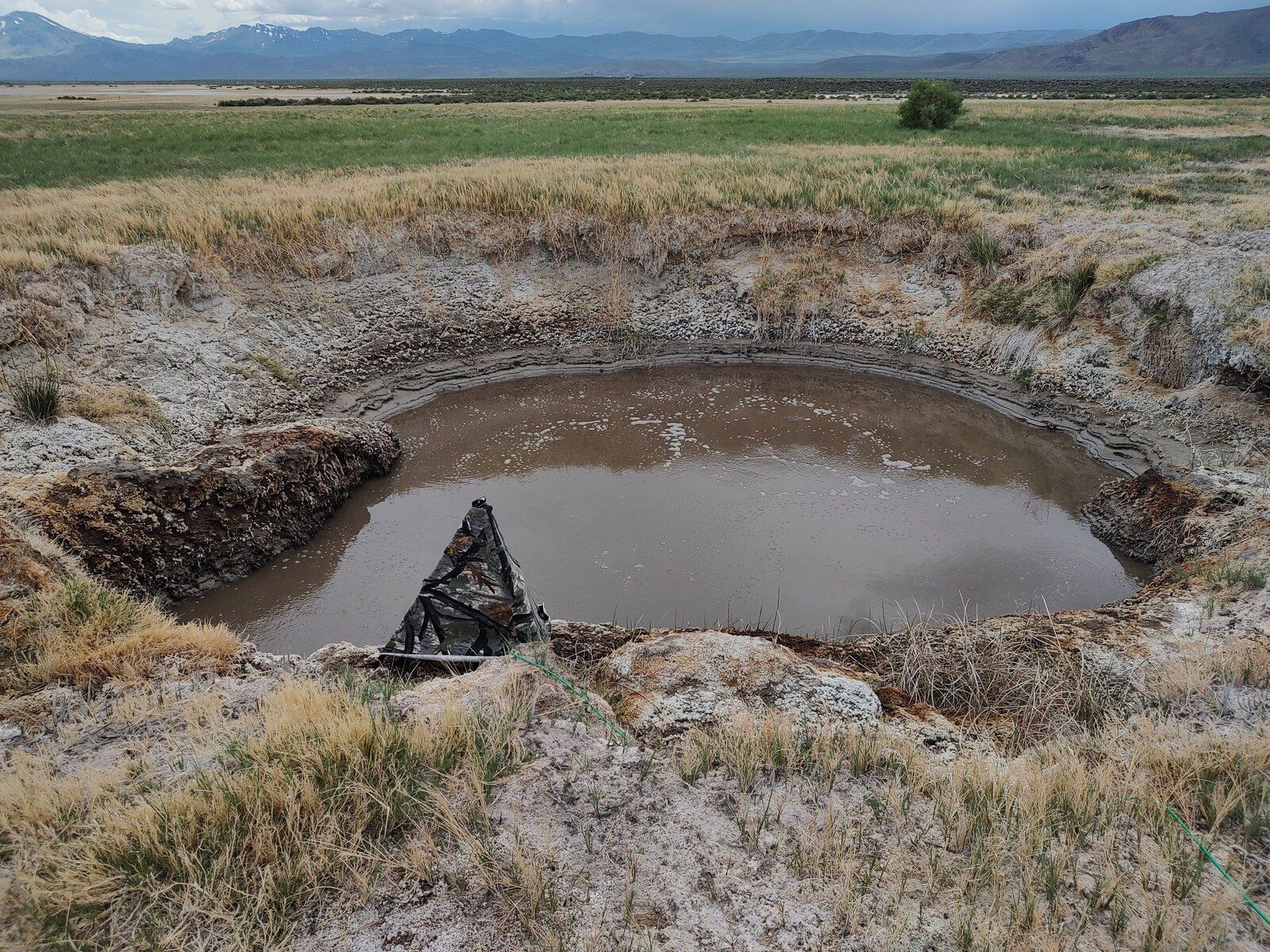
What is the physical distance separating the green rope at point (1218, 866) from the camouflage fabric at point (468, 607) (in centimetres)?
407

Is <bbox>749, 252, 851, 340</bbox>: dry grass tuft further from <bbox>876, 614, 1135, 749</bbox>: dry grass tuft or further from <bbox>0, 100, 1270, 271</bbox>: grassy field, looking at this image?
<bbox>876, 614, 1135, 749</bbox>: dry grass tuft

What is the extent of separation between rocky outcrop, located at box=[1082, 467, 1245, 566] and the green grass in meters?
10.7

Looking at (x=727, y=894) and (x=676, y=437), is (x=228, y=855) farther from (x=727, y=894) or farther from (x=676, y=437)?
(x=676, y=437)

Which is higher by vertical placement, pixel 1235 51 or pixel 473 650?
pixel 1235 51

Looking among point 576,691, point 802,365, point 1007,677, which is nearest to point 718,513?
point 1007,677

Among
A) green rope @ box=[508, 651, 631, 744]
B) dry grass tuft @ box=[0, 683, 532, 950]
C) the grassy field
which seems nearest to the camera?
dry grass tuft @ box=[0, 683, 532, 950]

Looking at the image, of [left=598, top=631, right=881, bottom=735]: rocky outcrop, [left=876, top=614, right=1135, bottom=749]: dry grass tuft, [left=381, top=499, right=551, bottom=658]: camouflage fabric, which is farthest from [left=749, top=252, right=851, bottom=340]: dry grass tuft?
[left=381, top=499, right=551, bottom=658]: camouflage fabric

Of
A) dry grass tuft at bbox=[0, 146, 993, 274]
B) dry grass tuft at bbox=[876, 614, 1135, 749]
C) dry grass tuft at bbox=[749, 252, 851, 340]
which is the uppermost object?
dry grass tuft at bbox=[0, 146, 993, 274]

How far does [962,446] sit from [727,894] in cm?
913

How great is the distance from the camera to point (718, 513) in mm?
8719

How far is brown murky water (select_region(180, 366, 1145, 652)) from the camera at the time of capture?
717cm

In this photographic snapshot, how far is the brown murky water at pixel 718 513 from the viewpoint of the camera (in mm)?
7168

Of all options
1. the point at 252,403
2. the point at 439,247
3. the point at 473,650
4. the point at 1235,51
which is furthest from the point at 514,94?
the point at 1235,51

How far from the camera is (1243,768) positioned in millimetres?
3475
